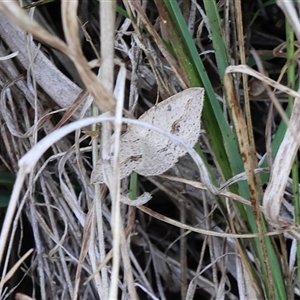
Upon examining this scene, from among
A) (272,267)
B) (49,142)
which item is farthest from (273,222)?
(49,142)

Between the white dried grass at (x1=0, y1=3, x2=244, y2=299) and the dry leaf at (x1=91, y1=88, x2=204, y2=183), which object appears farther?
the white dried grass at (x1=0, y1=3, x2=244, y2=299)

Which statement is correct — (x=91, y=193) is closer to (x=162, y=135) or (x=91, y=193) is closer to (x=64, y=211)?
(x=64, y=211)

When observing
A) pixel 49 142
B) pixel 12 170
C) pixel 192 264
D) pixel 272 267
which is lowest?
pixel 192 264

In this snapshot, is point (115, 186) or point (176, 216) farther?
point (176, 216)

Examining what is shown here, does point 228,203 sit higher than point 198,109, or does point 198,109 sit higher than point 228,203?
point 198,109

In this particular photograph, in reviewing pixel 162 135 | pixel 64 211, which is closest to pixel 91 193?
pixel 64 211

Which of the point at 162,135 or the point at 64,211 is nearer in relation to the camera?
the point at 162,135

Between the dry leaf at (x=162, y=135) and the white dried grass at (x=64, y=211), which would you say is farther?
the white dried grass at (x=64, y=211)

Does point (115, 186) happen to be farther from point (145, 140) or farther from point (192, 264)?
point (192, 264)
